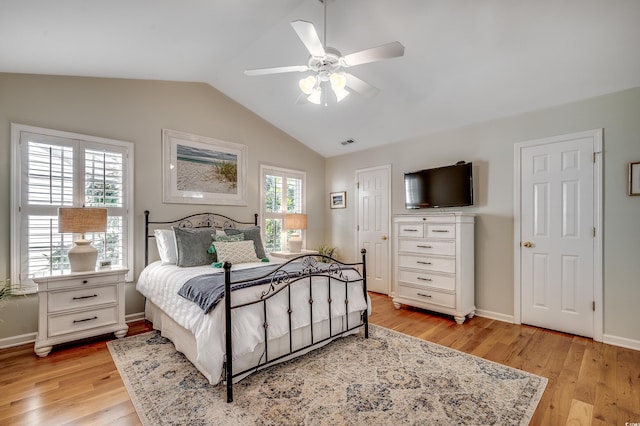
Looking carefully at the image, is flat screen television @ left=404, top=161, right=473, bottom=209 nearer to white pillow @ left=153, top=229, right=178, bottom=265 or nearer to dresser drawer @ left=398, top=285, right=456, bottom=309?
dresser drawer @ left=398, top=285, right=456, bottom=309

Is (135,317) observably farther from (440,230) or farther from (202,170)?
(440,230)

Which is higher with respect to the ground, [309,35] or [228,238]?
[309,35]

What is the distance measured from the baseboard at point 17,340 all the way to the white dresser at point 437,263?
13.8 ft

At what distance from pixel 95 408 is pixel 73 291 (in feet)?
4.46

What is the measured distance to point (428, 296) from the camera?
3.84m

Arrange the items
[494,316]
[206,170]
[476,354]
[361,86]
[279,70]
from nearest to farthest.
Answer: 1. [279,70]
2. [361,86]
3. [476,354]
4. [494,316]
5. [206,170]

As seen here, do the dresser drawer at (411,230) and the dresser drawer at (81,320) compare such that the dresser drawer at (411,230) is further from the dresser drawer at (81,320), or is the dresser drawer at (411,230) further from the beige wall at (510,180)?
the dresser drawer at (81,320)

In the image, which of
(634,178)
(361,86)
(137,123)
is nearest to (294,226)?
(137,123)

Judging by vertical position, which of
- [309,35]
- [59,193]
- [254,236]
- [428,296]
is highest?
[309,35]

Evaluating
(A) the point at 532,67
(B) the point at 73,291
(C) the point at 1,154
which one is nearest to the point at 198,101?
(C) the point at 1,154

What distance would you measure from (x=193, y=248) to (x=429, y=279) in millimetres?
2973

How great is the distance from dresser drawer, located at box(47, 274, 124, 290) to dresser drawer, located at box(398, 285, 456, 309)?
3.47 m

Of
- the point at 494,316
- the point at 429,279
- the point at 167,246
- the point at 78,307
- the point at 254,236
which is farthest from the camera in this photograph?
the point at 254,236

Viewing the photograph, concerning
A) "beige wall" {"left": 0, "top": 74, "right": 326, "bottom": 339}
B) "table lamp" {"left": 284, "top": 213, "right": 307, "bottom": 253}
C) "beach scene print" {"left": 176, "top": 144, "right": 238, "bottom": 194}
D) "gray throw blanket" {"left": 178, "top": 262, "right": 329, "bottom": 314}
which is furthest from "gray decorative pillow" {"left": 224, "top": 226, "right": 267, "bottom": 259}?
"gray throw blanket" {"left": 178, "top": 262, "right": 329, "bottom": 314}
